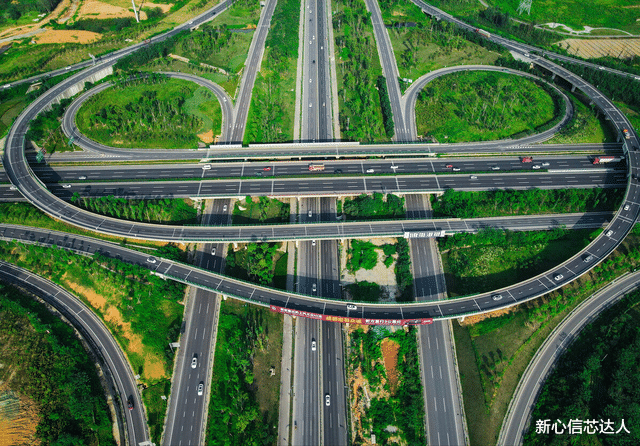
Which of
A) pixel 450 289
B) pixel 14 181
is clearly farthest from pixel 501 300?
pixel 14 181

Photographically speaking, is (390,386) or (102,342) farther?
(102,342)

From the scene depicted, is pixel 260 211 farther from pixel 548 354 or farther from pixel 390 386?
pixel 548 354

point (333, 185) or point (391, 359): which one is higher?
point (333, 185)

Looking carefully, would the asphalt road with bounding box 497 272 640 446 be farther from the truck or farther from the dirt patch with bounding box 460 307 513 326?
the truck

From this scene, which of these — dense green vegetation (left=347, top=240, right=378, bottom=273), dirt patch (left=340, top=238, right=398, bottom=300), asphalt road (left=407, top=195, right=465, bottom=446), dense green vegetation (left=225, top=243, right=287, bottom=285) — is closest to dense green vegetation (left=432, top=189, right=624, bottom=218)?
asphalt road (left=407, top=195, right=465, bottom=446)

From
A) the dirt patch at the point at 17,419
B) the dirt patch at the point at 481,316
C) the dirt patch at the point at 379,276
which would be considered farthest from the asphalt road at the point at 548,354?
the dirt patch at the point at 17,419

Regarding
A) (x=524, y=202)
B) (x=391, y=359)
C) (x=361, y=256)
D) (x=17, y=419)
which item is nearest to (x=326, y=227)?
(x=361, y=256)

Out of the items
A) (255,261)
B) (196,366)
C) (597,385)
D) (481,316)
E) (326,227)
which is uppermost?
(326,227)
